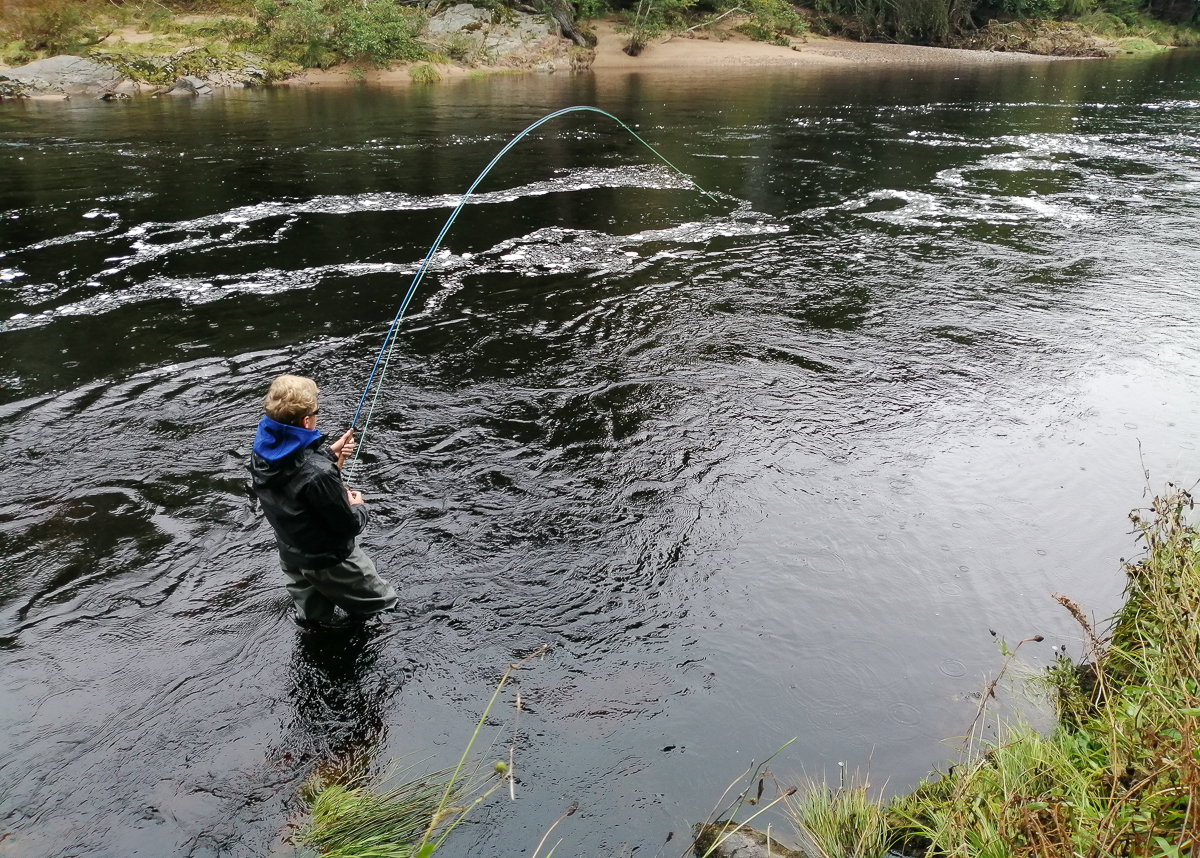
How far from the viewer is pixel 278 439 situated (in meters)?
4.24

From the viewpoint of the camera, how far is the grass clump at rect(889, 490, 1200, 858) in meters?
→ 2.77

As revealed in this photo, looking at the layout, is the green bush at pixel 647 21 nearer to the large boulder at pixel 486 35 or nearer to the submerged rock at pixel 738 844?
the large boulder at pixel 486 35

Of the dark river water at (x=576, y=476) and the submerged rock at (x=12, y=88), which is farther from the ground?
the submerged rock at (x=12, y=88)

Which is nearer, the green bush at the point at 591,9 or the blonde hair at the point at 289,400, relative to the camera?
the blonde hair at the point at 289,400

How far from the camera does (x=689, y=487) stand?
6.58 meters

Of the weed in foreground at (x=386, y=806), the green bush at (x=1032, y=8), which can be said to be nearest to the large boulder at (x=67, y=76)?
the weed in foreground at (x=386, y=806)

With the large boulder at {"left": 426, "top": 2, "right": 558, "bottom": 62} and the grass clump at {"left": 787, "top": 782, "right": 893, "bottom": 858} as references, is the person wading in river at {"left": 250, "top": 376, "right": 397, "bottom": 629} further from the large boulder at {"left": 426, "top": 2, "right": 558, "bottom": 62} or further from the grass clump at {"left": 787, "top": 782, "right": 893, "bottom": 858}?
the large boulder at {"left": 426, "top": 2, "right": 558, "bottom": 62}

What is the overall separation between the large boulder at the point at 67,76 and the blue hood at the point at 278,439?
35093 millimetres

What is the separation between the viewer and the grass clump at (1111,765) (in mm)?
2773

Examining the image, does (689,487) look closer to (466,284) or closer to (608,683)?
(608,683)

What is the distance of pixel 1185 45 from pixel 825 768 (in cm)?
7297

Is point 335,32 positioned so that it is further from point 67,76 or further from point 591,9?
point 591,9

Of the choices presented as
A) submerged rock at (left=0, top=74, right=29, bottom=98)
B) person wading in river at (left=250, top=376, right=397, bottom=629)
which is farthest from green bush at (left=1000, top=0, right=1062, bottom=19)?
person wading in river at (left=250, top=376, right=397, bottom=629)

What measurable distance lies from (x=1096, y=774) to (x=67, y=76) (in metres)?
40.1
